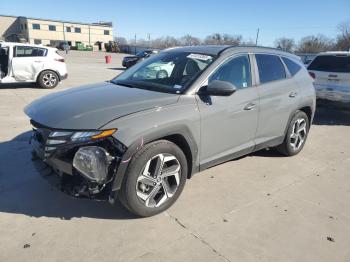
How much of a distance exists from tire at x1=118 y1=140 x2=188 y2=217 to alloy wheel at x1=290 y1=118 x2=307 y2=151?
8.24 feet

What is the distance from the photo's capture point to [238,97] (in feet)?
13.3

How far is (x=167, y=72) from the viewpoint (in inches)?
169

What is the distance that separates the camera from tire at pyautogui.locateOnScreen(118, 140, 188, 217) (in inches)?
123

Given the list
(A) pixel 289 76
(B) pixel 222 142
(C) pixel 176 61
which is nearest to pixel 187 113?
(B) pixel 222 142

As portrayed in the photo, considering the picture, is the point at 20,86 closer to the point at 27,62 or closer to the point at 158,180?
the point at 27,62

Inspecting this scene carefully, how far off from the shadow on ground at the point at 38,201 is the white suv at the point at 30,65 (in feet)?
24.4

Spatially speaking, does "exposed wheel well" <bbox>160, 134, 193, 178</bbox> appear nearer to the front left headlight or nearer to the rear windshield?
the front left headlight

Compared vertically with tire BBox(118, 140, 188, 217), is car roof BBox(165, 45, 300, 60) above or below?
above

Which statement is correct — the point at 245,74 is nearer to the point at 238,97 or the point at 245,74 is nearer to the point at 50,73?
the point at 238,97

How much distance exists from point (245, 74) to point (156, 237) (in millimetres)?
2365

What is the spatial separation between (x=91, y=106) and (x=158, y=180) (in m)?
1.01

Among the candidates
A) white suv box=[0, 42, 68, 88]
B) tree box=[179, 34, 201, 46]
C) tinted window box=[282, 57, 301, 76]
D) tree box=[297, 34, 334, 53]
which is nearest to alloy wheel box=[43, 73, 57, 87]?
white suv box=[0, 42, 68, 88]

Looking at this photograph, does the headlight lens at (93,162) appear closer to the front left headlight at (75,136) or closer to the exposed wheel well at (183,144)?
the front left headlight at (75,136)

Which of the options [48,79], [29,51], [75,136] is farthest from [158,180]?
[29,51]
